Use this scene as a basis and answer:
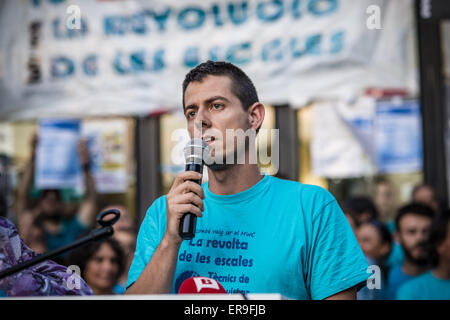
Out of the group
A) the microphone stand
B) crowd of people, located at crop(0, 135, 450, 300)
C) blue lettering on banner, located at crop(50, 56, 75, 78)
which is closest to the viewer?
the microphone stand

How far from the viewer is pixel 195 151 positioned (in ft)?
6.48

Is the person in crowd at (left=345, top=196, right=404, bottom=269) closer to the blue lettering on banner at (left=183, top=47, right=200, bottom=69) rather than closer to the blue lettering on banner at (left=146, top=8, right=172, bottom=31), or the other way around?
the blue lettering on banner at (left=183, top=47, right=200, bottom=69)

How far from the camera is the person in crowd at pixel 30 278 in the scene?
173 centimetres

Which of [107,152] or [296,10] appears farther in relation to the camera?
[107,152]

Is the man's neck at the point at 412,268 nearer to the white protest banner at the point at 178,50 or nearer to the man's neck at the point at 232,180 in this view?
the white protest banner at the point at 178,50

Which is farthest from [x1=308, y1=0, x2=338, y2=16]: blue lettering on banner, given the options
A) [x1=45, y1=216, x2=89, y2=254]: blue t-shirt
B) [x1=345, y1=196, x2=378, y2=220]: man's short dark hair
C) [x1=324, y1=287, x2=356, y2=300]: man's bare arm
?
[x1=324, y1=287, x2=356, y2=300]: man's bare arm

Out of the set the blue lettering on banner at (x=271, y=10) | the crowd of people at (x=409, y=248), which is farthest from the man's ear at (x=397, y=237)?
the blue lettering on banner at (x=271, y=10)

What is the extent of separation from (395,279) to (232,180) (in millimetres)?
2402

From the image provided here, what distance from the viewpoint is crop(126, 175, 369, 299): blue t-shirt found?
1959 millimetres

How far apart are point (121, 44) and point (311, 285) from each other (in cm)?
427

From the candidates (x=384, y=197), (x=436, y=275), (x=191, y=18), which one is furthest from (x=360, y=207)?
(x=191, y=18)

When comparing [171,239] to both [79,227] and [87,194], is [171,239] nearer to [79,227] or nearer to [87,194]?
[79,227]

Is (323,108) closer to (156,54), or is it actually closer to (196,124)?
(156,54)

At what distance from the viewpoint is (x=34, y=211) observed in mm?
5660
